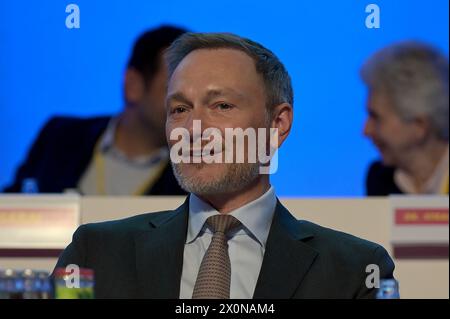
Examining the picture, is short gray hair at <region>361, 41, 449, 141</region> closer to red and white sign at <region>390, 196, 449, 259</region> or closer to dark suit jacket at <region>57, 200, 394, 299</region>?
red and white sign at <region>390, 196, 449, 259</region>

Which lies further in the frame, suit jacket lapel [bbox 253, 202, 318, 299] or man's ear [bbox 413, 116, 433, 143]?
man's ear [bbox 413, 116, 433, 143]

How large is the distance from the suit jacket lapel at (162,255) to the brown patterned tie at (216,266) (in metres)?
0.05

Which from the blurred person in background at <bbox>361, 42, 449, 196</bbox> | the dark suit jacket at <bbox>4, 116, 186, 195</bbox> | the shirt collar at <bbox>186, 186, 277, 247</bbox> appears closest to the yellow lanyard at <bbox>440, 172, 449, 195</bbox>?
the blurred person in background at <bbox>361, 42, 449, 196</bbox>

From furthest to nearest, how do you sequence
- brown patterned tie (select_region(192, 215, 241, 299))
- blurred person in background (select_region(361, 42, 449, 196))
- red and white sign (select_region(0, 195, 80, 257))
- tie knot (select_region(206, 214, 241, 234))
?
blurred person in background (select_region(361, 42, 449, 196))
red and white sign (select_region(0, 195, 80, 257))
tie knot (select_region(206, 214, 241, 234))
brown patterned tie (select_region(192, 215, 241, 299))

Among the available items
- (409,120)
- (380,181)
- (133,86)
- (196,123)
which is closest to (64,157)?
(133,86)

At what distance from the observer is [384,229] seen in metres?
2.74

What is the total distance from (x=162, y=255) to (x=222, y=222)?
0.11m

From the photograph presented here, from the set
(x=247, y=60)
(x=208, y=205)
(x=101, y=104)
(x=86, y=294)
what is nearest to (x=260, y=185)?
(x=208, y=205)

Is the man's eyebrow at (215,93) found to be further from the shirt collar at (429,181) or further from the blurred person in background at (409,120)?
the shirt collar at (429,181)

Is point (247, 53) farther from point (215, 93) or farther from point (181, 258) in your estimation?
point (181, 258)

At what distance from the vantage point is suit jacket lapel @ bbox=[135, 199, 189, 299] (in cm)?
143

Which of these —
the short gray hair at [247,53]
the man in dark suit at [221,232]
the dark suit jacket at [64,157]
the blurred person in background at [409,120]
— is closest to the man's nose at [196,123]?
the man in dark suit at [221,232]

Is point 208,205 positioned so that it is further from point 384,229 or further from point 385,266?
point 384,229
